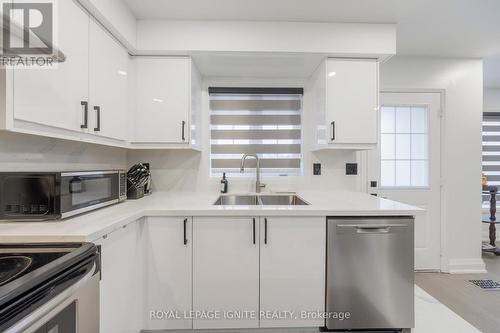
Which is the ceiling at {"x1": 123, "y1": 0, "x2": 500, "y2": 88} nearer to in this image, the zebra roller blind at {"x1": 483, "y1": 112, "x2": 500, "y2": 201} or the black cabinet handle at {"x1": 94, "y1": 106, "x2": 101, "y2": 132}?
the black cabinet handle at {"x1": 94, "y1": 106, "x2": 101, "y2": 132}

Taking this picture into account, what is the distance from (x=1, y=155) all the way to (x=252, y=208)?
4.44ft

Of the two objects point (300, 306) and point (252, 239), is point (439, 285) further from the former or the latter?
point (252, 239)

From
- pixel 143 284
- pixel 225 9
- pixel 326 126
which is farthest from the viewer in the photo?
pixel 326 126

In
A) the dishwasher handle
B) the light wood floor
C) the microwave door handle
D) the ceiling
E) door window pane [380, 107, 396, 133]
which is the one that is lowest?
the light wood floor

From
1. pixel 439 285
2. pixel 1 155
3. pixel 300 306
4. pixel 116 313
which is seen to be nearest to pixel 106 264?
pixel 116 313

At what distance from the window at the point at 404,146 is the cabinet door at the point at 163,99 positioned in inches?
84.2

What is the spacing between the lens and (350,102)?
6.56ft

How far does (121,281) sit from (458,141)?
11.1ft

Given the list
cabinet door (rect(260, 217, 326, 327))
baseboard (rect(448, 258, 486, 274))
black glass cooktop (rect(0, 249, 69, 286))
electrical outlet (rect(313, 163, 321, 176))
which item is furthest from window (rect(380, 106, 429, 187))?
black glass cooktop (rect(0, 249, 69, 286))

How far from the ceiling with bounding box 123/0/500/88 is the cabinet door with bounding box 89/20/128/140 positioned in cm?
39

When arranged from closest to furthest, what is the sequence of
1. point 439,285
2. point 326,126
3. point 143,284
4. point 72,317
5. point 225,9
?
point 72,317, point 143,284, point 225,9, point 326,126, point 439,285

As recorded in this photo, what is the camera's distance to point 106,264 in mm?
1166

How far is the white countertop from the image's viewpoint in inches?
39.1

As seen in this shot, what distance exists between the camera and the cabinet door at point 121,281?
115cm
